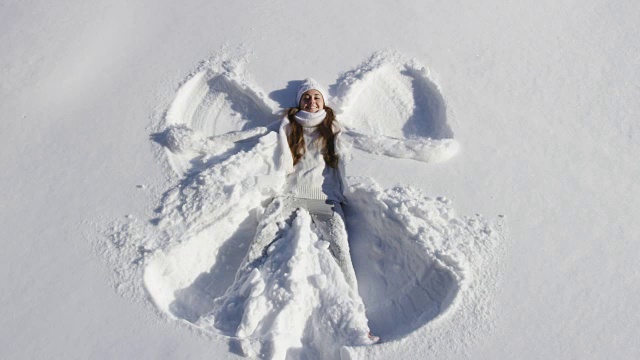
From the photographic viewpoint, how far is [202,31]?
3.68m

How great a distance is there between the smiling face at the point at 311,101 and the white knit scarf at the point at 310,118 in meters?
0.02

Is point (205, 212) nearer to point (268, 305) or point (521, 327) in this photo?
point (268, 305)

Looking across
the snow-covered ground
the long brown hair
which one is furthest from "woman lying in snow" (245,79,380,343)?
the snow-covered ground

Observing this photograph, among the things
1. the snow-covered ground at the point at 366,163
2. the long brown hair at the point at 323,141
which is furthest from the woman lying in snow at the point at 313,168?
the snow-covered ground at the point at 366,163

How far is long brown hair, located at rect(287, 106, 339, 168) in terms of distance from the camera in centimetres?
319

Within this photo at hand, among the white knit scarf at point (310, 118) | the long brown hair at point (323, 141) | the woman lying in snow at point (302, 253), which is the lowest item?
the woman lying in snow at point (302, 253)

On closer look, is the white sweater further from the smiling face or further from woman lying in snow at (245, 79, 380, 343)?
the smiling face

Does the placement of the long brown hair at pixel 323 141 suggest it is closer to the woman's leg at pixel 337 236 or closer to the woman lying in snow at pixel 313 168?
the woman lying in snow at pixel 313 168

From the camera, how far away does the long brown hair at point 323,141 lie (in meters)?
3.19

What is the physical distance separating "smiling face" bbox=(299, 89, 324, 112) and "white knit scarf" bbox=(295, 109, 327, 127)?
0.07 feet

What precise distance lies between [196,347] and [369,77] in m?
1.73

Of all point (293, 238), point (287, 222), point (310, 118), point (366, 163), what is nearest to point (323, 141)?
point (310, 118)

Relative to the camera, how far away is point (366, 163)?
10.1 feet

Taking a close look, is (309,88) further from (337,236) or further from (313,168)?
(337,236)
